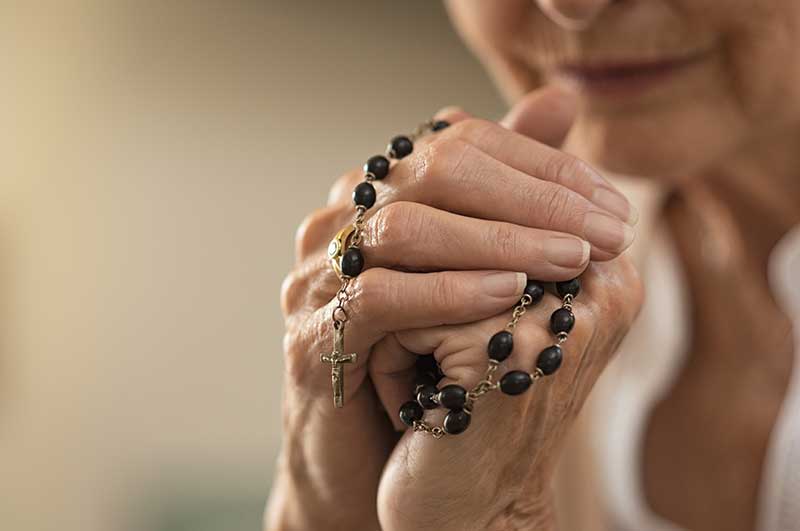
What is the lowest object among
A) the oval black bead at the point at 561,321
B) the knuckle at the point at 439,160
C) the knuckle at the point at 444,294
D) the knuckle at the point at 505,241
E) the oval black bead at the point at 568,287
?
the oval black bead at the point at 561,321

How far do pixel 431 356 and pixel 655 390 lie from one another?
778 millimetres

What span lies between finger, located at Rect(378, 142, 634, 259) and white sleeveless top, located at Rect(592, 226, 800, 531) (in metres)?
0.69

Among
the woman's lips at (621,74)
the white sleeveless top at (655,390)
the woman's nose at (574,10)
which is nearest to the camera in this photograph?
the woman's nose at (574,10)

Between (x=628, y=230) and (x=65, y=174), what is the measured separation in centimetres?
235

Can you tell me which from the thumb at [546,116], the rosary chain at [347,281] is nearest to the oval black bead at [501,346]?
the rosary chain at [347,281]

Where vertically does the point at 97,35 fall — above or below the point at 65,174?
above

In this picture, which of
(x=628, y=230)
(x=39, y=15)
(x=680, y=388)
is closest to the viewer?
(x=628, y=230)

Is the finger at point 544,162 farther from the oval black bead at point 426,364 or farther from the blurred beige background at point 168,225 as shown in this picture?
the blurred beige background at point 168,225

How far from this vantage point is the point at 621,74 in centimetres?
101

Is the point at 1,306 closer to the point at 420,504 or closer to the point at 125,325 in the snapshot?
the point at 125,325

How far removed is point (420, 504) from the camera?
2.21ft

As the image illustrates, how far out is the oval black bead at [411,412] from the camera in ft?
2.15

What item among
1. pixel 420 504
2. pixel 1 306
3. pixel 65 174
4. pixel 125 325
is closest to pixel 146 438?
pixel 125 325

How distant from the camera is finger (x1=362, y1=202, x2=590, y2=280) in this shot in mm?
621
